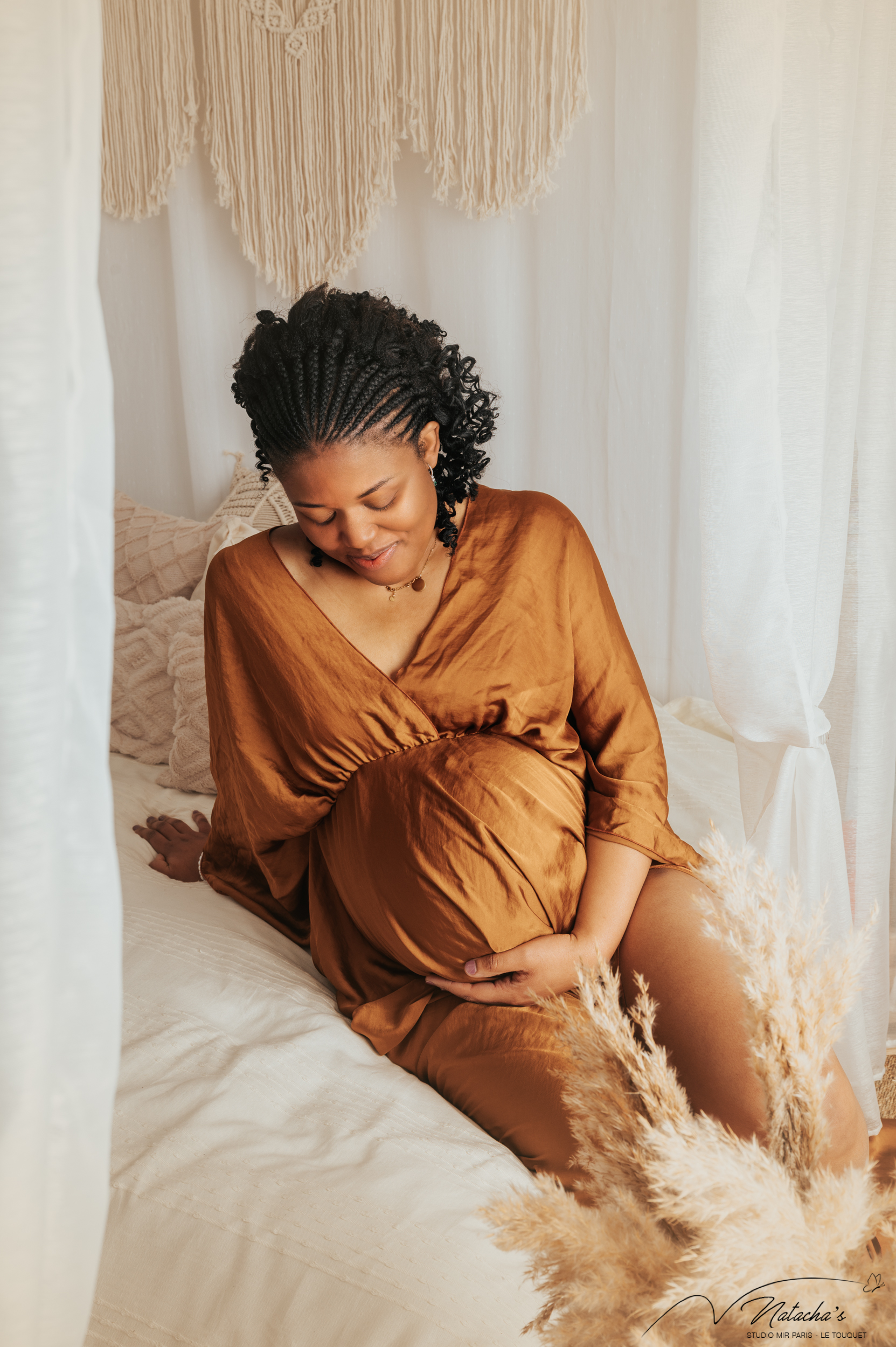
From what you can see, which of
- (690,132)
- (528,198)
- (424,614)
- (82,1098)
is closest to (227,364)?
(528,198)

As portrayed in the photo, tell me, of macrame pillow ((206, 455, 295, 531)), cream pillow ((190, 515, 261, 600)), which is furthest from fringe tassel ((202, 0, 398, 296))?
cream pillow ((190, 515, 261, 600))

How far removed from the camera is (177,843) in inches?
63.7

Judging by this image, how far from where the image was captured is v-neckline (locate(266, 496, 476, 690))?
1.22m

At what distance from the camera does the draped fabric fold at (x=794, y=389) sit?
1034 mm

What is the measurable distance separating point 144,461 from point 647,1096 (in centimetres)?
223

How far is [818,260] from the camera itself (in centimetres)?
109

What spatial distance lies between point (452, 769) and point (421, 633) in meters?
0.20

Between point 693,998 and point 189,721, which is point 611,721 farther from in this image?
point 189,721

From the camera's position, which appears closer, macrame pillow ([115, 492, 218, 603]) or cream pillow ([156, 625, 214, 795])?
cream pillow ([156, 625, 214, 795])

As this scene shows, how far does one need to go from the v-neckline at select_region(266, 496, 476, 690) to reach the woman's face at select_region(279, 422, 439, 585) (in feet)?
0.23

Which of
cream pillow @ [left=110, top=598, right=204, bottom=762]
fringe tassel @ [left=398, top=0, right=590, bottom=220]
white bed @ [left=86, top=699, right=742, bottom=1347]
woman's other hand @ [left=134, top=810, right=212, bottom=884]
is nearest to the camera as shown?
white bed @ [left=86, top=699, right=742, bottom=1347]

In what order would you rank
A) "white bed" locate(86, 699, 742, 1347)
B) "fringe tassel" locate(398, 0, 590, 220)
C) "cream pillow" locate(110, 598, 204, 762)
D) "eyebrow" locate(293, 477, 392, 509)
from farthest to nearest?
"cream pillow" locate(110, 598, 204, 762) < "fringe tassel" locate(398, 0, 590, 220) < "eyebrow" locate(293, 477, 392, 509) < "white bed" locate(86, 699, 742, 1347)

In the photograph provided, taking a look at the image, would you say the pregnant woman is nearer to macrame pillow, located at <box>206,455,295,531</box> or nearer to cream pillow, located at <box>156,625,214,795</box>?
cream pillow, located at <box>156,625,214,795</box>

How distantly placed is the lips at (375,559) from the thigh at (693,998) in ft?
1.67
